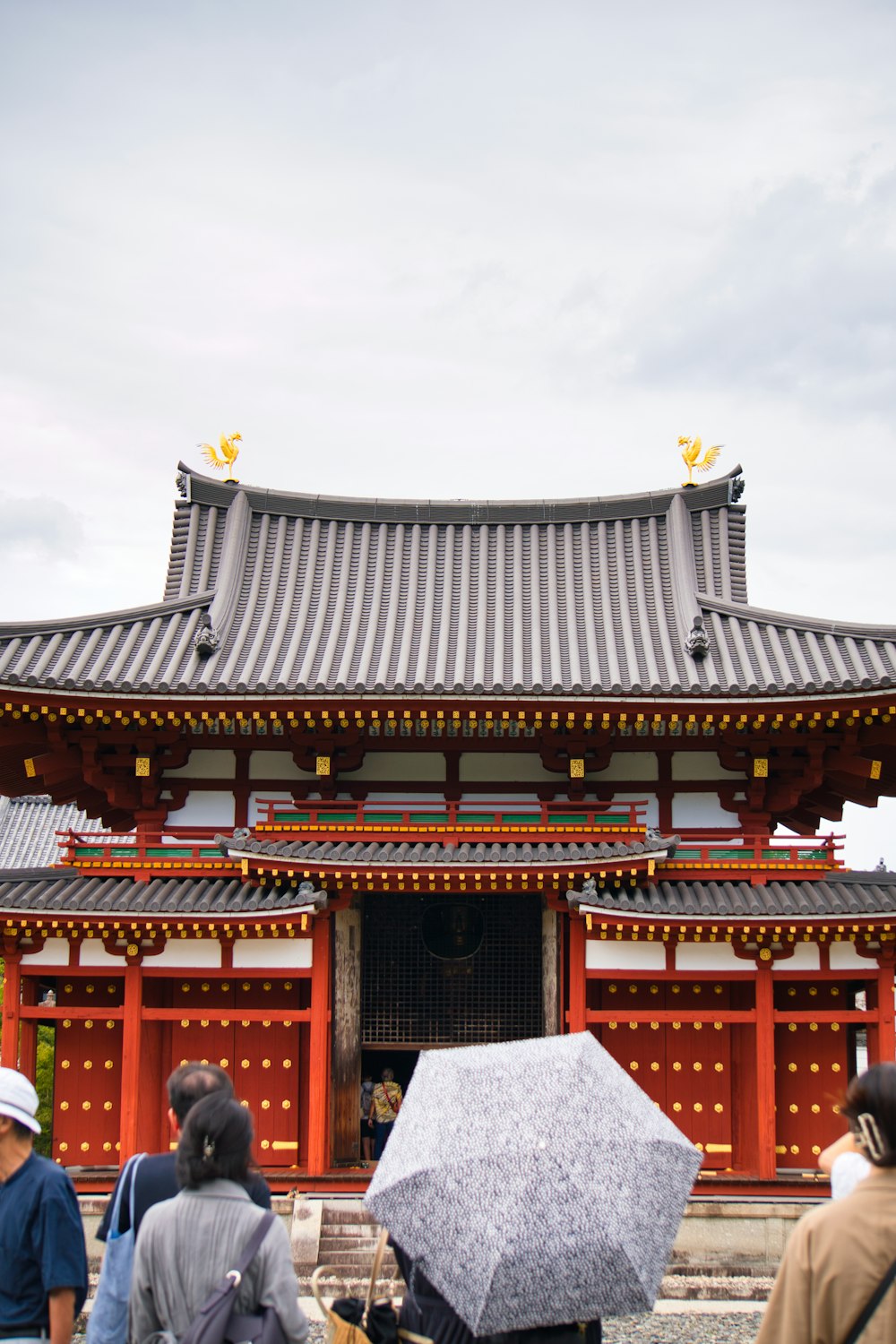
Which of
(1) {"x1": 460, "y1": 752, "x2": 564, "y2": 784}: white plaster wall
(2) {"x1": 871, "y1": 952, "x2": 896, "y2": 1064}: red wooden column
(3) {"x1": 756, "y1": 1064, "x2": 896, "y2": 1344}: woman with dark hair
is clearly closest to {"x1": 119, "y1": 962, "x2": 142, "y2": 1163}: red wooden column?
(1) {"x1": 460, "y1": 752, "x2": 564, "y2": 784}: white plaster wall

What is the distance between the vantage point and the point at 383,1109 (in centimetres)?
1441

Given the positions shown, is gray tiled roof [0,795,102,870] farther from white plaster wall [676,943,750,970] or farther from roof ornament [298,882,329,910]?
white plaster wall [676,943,750,970]

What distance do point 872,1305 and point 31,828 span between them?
141 feet

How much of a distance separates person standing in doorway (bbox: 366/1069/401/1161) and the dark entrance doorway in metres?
0.53

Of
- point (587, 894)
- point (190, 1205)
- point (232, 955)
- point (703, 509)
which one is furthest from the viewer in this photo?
point (703, 509)

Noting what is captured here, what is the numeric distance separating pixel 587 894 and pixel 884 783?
17.9 feet

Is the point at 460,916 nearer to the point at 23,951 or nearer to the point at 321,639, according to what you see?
the point at 321,639

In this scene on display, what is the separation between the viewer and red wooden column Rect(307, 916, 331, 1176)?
1341 cm

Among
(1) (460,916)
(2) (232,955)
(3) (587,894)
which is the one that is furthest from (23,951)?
(3) (587,894)

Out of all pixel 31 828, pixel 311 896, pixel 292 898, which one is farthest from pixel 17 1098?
pixel 31 828

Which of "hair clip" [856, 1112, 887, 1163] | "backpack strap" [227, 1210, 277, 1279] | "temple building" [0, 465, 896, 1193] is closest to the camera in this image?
"hair clip" [856, 1112, 887, 1163]

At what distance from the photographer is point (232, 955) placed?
14.1 meters

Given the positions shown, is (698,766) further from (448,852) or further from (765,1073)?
(765,1073)

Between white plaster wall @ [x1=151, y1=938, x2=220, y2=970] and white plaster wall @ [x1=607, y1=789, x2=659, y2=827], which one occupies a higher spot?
white plaster wall @ [x1=607, y1=789, x2=659, y2=827]
